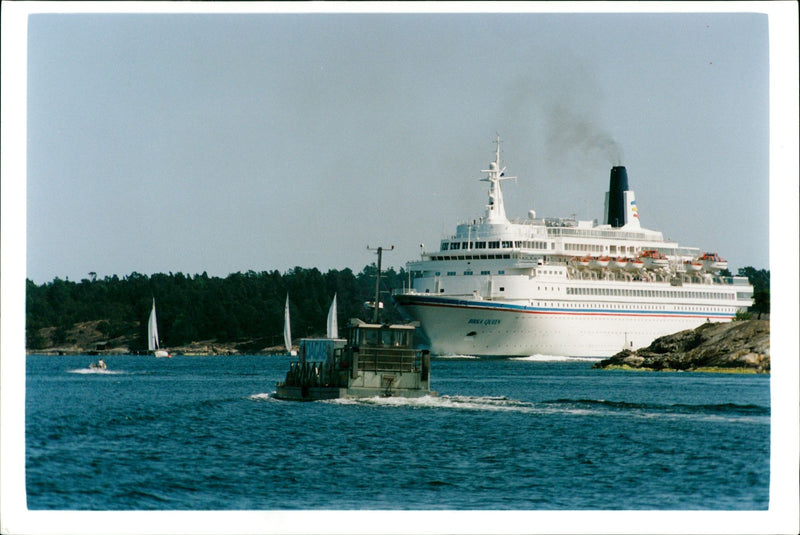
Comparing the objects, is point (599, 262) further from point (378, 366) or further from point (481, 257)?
point (378, 366)

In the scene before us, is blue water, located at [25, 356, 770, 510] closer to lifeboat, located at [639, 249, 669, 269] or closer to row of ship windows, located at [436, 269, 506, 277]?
row of ship windows, located at [436, 269, 506, 277]

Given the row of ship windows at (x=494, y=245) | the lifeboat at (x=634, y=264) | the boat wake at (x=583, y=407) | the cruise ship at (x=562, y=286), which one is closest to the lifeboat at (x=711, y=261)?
the cruise ship at (x=562, y=286)

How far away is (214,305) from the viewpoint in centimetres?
11050

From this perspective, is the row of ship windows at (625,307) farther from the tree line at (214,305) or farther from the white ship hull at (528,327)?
the tree line at (214,305)

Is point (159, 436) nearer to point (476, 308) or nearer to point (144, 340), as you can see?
point (476, 308)

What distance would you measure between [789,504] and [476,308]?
45.5 metres

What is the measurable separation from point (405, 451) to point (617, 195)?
170ft

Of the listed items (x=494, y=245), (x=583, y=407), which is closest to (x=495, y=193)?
(x=494, y=245)

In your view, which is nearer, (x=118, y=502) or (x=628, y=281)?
(x=118, y=502)

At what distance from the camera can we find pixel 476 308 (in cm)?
6419

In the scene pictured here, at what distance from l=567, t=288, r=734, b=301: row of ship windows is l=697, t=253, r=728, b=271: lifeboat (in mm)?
1677

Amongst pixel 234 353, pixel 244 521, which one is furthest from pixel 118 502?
pixel 234 353

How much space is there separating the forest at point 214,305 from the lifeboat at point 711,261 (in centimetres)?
3050

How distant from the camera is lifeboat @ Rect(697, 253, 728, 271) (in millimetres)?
75000
